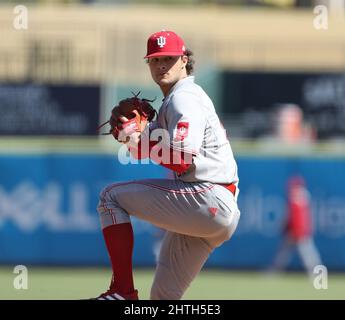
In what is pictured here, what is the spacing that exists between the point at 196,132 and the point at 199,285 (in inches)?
282

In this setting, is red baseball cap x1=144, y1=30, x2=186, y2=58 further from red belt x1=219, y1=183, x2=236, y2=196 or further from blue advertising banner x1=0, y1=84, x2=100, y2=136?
blue advertising banner x1=0, y1=84, x2=100, y2=136

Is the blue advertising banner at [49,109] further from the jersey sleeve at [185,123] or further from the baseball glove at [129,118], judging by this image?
the jersey sleeve at [185,123]

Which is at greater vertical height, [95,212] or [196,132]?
[196,132]

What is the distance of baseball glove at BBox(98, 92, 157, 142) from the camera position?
5.93 meters

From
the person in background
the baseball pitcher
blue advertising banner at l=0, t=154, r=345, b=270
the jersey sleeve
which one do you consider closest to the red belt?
the baseball pitcher

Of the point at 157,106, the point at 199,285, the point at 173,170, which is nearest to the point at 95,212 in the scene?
the point at 199,285

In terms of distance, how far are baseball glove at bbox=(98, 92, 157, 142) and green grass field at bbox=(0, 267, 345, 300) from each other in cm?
469

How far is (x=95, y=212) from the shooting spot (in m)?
14.2

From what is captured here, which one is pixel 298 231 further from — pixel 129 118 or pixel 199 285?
pixel 129 118

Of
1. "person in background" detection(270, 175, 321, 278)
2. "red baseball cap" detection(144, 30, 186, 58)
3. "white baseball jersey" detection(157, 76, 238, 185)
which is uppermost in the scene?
"red baseball cap" detection(144, 30, 186, 58)

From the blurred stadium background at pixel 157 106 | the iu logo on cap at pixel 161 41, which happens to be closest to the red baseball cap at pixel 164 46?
the iu logo on cap at pixel 161 41

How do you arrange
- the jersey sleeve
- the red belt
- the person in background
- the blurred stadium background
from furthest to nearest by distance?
the blurred stadium background, the person in background, the red belt, the jersey sleeve
